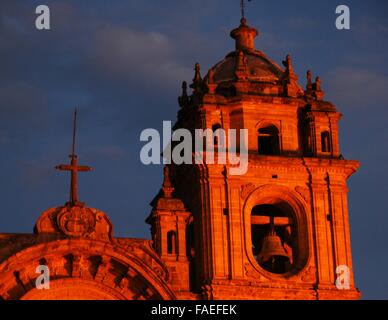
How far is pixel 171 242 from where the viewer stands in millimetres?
60906

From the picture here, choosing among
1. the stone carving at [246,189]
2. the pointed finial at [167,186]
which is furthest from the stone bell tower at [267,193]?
the pointed finial at [167,186]

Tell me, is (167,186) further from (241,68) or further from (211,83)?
(241,68)

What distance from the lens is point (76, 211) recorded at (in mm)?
58844

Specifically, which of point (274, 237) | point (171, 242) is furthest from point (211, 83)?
point (171, 242)

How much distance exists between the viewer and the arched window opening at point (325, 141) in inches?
2494

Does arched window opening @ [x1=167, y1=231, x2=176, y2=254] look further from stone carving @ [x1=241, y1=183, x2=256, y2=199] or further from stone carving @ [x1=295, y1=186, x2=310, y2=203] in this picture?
stone carving @ [x1=295, y1=186, x2=310, y2=203]

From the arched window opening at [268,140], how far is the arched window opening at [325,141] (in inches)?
67.8

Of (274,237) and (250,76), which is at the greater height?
(250,76)

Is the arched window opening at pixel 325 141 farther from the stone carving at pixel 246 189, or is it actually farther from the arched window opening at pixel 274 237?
the stone carving at pixel 246 189

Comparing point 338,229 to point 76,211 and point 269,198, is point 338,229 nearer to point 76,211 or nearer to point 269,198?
point 269,198

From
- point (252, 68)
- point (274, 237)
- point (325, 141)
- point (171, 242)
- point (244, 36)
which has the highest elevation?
point (244, 36)

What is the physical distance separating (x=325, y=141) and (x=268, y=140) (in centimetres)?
208

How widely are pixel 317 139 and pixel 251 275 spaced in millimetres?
6084
